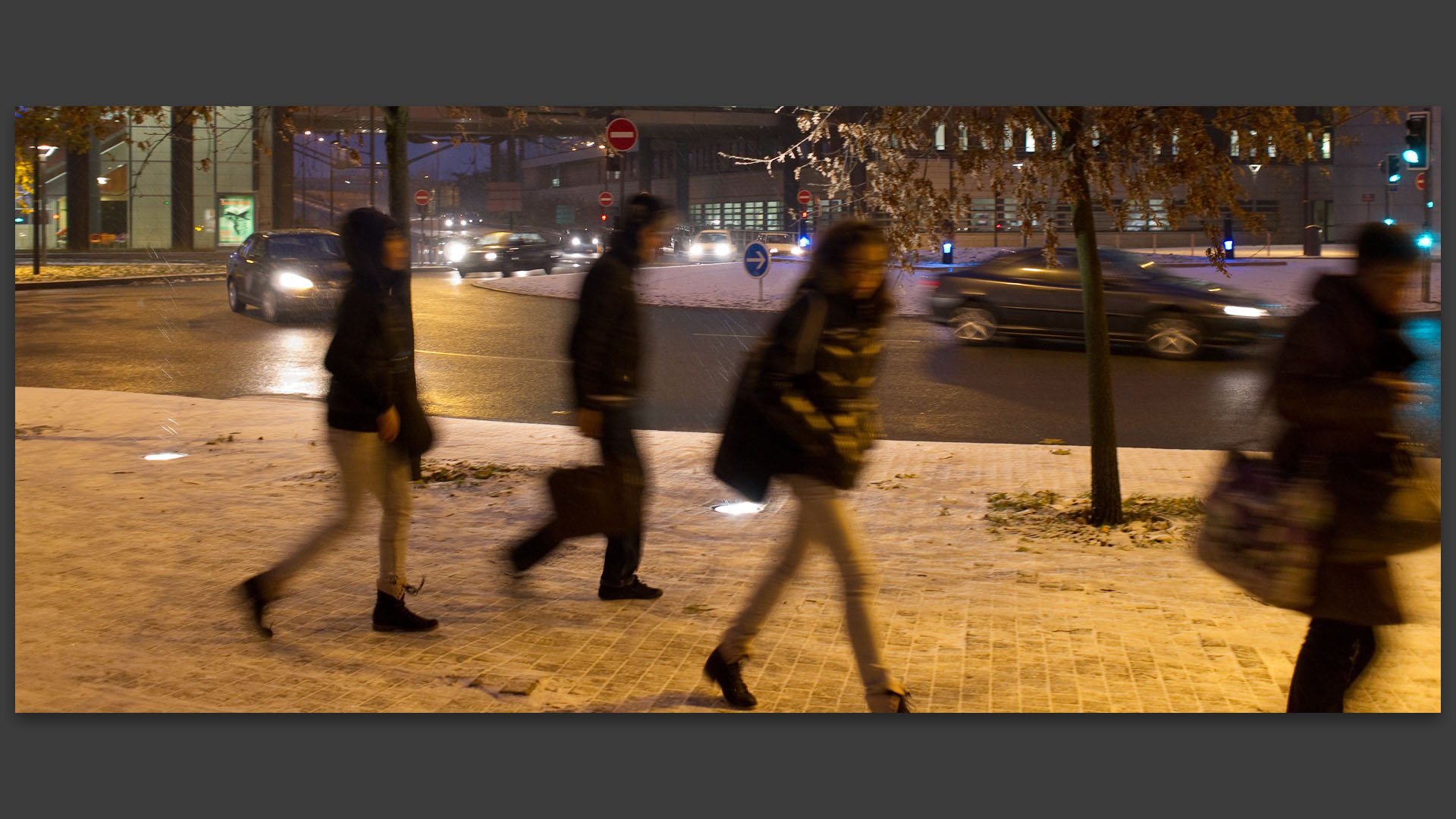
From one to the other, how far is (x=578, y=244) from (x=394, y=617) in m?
35.1

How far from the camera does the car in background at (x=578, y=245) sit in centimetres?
3697

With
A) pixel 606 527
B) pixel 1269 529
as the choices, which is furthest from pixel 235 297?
pixel 1269 529

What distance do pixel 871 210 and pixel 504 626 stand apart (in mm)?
4089

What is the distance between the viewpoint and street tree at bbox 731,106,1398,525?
22.0ft

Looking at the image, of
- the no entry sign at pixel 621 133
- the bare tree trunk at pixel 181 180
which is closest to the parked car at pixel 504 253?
the bare tree trunk at pixel 181 180

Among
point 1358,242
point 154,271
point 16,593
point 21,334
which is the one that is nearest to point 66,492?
point 16,593

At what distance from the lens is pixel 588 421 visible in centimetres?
493

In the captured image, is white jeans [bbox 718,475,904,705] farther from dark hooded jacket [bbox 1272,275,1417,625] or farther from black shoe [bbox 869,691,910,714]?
dark hooded jacket [bbox 1272,275,1417,625]

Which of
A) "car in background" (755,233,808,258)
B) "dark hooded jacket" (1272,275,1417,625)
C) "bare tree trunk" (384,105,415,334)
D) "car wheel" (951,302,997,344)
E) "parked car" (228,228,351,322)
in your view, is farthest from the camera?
"car in background" (755,233,808,258)

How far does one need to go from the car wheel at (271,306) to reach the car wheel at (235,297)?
1.14m

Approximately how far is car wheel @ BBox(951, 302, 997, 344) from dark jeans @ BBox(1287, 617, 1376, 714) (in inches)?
530

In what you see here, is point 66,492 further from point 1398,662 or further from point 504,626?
point 1398,662

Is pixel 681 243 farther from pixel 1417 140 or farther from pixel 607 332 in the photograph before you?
pixel 607 332

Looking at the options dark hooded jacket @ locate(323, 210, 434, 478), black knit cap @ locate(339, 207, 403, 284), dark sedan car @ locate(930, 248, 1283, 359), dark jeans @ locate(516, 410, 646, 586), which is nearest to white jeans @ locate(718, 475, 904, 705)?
dark jeans @ locate(516, 410, 646, 586)
